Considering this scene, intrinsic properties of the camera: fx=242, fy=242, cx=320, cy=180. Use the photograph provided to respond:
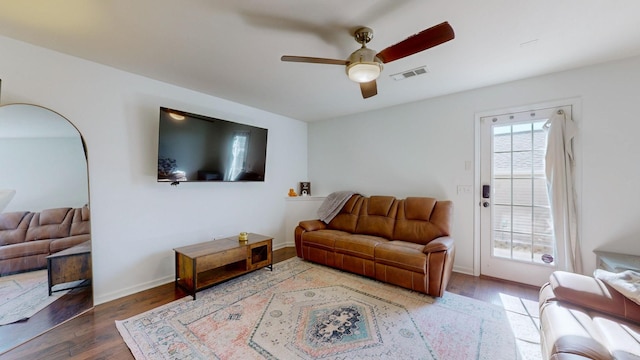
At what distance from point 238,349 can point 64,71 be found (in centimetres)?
295

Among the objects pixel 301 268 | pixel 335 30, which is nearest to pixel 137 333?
pixel 301 268

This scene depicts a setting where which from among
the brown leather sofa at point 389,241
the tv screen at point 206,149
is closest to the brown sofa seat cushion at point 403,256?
the brown leather sofa at point 389,241

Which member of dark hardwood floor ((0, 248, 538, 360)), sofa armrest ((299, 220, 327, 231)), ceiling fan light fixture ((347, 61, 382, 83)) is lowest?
dark hardwood floor ((0, 248, 538, 360))

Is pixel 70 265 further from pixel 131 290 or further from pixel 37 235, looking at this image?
pixel 131 290

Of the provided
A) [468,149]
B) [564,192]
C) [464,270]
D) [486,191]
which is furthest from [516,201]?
[464,270]

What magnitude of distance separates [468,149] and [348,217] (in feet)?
6.33

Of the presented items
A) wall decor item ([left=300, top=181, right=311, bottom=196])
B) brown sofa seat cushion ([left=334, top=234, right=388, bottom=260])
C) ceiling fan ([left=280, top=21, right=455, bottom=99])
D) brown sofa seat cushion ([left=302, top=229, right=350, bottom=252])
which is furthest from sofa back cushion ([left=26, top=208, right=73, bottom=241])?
wall decor item ([left=300, top=181, right=311, bottom=196])

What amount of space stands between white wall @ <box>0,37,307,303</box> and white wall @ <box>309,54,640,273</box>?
6.81 feet

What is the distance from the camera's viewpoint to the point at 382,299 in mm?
2500

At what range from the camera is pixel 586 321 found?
134 cm

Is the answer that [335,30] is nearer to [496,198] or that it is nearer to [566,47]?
[566,47]

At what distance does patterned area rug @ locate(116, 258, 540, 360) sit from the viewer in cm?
175

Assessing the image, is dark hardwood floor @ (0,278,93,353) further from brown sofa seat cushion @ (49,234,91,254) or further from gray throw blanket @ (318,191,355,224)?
gray throw blanket @ (318,191,355,224)

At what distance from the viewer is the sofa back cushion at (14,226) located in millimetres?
1902
